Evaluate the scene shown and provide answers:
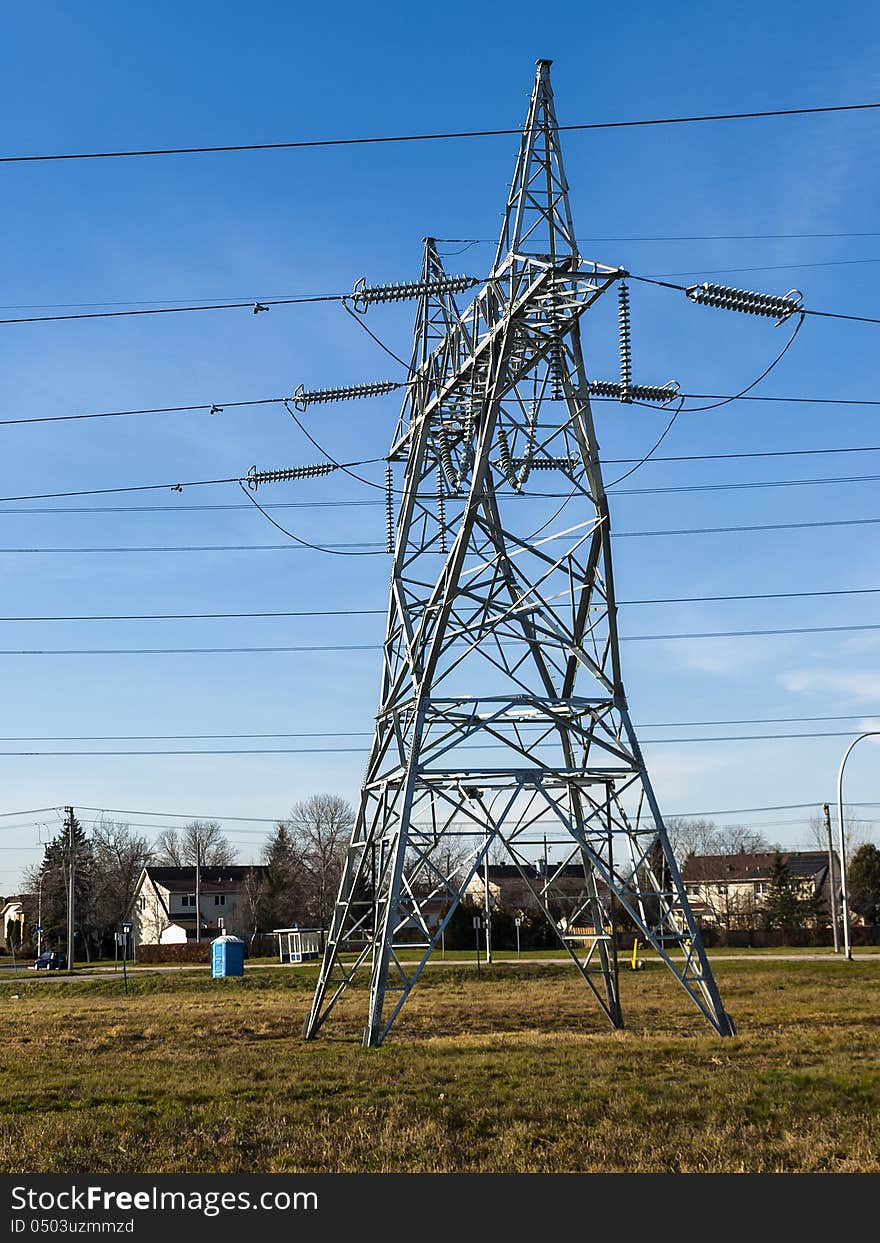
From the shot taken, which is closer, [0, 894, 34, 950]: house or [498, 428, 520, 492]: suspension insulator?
[498, 428, 520, 492]: suspension insulator

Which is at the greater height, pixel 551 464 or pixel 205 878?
pixel 551 464

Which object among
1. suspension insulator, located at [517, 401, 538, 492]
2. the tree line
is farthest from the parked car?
suspension insulator, located at [517, 401, 538, 492]

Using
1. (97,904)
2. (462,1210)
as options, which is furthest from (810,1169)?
(97,904)

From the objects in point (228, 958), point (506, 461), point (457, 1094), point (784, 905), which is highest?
point (506, 461)

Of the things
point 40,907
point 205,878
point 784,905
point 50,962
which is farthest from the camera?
point 205,878

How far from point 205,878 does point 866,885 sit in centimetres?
5630

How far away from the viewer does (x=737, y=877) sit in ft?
386

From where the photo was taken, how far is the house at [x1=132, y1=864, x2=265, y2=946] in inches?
4247

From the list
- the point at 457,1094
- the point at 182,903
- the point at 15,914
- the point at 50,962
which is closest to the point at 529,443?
the point at 457,1094

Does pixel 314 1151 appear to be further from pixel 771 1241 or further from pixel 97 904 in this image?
pixel 97 904

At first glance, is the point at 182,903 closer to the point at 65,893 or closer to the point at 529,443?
the point at 65,893

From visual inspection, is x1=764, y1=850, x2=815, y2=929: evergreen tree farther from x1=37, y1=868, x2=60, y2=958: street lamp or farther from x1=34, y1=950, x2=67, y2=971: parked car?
x1=37, y1=868, x2=60, y2=958: street lamp

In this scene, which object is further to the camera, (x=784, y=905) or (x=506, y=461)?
(x=784, y=905)

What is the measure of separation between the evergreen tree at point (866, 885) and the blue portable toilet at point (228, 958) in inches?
2207
